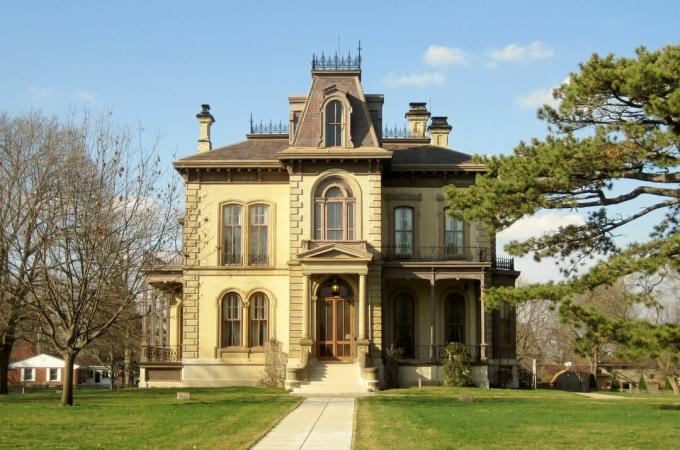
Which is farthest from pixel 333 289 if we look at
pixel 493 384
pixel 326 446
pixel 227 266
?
pixel 326 446

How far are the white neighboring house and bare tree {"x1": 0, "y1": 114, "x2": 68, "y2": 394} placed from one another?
4437 cm

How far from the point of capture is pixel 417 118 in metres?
41.8

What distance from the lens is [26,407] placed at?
25234 mm

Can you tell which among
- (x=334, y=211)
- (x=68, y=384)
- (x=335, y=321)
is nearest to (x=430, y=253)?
(x=334, y=211)

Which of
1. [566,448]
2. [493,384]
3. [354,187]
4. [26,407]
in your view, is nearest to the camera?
[566,448]

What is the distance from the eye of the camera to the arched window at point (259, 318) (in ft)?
120

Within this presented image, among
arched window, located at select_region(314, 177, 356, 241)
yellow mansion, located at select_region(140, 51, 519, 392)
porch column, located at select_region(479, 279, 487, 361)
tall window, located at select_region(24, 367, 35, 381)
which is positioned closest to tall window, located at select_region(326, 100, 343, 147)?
yellow mansion, located at select_region(140, 51, 519, 392)

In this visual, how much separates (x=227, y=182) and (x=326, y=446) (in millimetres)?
21457

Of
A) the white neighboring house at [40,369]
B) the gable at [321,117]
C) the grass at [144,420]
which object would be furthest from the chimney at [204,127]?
the white neighboring house at [40,369]

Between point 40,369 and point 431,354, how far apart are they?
52.0 m

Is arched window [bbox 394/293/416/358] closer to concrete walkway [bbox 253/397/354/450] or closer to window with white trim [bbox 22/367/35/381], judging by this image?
concrete walkway [bbox 253/397/354/450]

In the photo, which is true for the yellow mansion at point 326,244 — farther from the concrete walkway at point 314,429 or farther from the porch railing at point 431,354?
the concrete walkway at point 314,429

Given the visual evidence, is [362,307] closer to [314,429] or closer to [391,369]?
[391,369]

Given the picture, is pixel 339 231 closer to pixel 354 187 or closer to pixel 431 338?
pixel 354 187
